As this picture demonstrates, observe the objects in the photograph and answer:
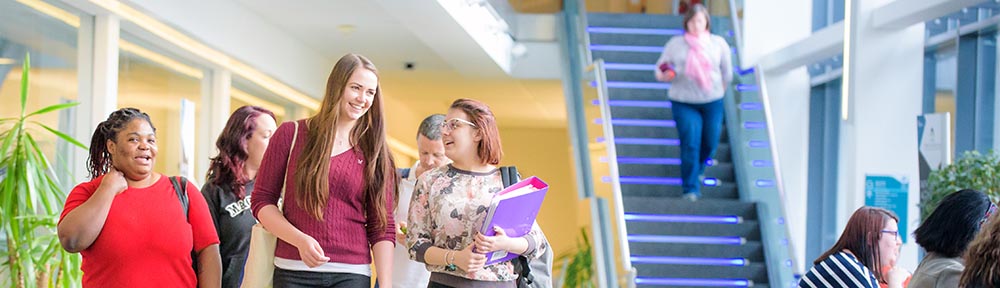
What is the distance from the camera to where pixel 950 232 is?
4266mm

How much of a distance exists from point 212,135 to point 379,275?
326 inches

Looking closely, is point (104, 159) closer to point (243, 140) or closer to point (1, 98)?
point (243, 140)

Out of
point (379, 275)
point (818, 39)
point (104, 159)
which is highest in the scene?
point (818, 39)

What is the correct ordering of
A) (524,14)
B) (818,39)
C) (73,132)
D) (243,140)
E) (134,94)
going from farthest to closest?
(524,14), (818,39), (134,94), (73,132), (243,140)

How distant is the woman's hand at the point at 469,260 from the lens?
3865mm

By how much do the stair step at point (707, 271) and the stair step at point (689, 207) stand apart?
1.93 feet

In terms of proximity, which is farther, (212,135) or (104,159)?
(212,135)

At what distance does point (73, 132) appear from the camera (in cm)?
853

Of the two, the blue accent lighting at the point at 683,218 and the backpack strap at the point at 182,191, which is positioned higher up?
the backpack strap at the point at 182,191

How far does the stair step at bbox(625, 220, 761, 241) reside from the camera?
10.8m

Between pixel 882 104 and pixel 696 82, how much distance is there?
5.64 ft

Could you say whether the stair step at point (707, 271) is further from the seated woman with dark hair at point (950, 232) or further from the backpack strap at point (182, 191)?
the backpack strap at point (182, 191)

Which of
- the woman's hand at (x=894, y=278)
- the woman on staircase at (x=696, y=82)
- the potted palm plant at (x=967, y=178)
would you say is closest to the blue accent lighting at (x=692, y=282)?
the woman on staircase at (x=696, y=82)

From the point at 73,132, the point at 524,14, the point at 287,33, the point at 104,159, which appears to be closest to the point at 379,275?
the point at 104,159
